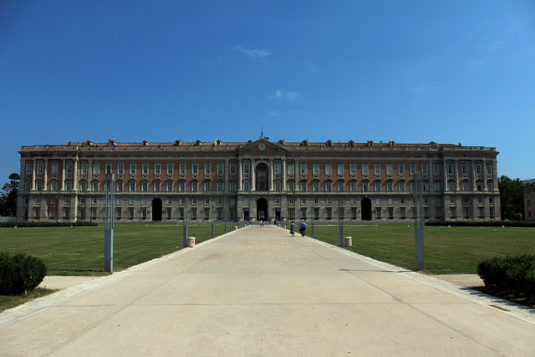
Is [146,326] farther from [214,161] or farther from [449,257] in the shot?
[214,161]

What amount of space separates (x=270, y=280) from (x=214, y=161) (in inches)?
3158

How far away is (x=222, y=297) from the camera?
8.99 m

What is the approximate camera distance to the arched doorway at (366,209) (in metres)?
91.6

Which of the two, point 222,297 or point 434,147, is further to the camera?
point 434,147

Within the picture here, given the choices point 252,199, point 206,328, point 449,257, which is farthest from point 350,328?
point 252,199

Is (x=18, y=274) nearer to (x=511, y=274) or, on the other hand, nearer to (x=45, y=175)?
(x=511, y=274)

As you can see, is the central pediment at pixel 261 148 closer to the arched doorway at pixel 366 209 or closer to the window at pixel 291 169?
the window at pixel 291 169

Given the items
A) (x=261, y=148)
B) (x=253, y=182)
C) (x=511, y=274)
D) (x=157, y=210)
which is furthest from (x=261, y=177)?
(x=511, y=274)

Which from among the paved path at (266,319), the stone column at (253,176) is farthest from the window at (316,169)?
the paved path at (266,319)

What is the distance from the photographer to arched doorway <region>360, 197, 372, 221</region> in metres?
91.6

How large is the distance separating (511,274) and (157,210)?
8921 centimetres

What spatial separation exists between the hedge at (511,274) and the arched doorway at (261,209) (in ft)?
264

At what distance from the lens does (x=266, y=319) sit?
702cm

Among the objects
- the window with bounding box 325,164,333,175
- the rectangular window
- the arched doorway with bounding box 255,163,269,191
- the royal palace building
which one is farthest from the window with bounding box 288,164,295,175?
the rectangular window
